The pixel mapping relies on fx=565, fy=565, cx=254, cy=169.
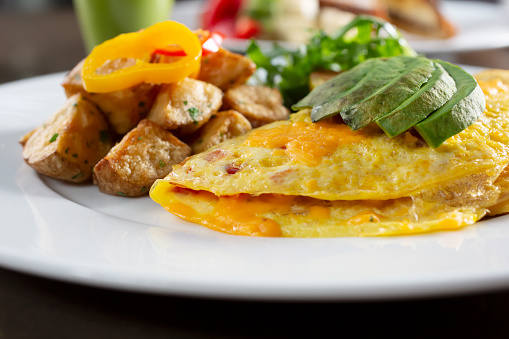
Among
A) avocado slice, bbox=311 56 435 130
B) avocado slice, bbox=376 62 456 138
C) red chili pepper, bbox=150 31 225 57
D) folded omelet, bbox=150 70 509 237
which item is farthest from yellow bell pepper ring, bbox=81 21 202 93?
avocado slice, bbox=376 62 456 138

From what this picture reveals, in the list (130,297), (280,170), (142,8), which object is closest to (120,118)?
(280,170)

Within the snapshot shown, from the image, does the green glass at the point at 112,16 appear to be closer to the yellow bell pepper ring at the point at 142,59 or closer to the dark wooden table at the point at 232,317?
the yellow bell pepper ring at the point at 142,59

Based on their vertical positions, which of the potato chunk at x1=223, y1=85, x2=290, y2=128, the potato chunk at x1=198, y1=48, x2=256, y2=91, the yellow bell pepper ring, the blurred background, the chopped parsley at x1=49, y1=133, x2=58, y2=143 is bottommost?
the blurred background

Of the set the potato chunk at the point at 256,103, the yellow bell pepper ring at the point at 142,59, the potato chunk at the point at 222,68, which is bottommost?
the potato chunk at the point at 256,103

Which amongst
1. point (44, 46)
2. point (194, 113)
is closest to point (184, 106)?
point (194, 113)

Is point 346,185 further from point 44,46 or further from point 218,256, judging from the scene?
point 44,46

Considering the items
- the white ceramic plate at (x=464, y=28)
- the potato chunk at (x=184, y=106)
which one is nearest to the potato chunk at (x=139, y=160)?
the potato chunk at (x=184, y=106)

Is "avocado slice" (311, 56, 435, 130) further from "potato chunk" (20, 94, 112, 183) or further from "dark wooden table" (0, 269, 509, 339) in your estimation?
"potato chunk" (20, 94, 112, 183)
